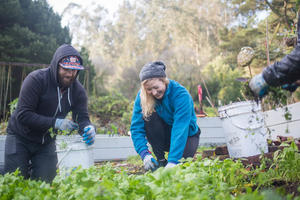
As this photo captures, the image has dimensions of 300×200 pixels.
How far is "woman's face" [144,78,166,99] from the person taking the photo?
7.84ft

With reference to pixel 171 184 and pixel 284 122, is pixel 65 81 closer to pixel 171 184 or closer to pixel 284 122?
pixel 171 184

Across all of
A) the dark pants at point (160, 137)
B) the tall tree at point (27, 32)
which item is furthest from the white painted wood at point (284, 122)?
the tall tree at point (27, 32)

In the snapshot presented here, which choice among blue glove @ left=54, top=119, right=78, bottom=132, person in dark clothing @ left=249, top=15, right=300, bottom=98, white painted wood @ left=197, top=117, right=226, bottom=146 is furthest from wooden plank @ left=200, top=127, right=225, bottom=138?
person in dark clothing @ left=249, top=15, right=300, bottom=98

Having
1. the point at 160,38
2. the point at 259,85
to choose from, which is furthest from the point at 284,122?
the point at 160,38

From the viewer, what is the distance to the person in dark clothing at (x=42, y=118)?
250 centimetres

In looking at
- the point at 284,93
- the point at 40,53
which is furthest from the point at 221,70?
the point at 284,93

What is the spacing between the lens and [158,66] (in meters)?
2.45

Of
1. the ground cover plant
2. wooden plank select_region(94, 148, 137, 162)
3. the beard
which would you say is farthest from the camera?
wooden plank select_region(94, 148, 137, 162)

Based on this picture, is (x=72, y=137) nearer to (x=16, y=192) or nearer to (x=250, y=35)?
(x=16, y=192)

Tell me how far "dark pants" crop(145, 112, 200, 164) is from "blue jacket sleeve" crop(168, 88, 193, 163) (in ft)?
0.85

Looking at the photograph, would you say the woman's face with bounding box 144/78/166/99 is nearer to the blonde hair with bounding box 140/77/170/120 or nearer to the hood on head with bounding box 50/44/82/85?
the blonde hair with bounding box 140/77/170/120

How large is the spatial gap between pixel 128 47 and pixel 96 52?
441 centimetres

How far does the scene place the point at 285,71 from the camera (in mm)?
1228

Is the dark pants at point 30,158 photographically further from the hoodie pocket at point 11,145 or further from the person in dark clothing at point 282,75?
the person in dark clothing at point 282,75
